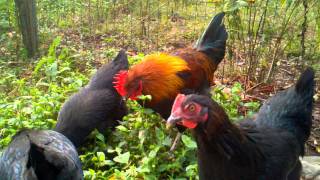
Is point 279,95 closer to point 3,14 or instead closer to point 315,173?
point 315,173

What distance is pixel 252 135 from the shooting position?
351 centimetres

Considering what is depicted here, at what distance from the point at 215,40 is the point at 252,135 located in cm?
203

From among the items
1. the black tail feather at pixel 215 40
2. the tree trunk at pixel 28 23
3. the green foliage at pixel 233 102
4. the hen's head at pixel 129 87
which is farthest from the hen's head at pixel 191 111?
the tree trunk at pixel 28 23

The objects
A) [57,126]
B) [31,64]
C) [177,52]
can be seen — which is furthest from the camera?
[31,64]

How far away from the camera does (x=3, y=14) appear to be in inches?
340

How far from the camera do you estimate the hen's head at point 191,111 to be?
117 inches

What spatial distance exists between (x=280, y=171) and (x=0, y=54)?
635 cm

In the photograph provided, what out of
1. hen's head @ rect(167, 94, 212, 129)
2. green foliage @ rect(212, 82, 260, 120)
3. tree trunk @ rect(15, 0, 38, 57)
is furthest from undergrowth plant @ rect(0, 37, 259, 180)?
tree trunk @ rect(15, 0, 38, 57)

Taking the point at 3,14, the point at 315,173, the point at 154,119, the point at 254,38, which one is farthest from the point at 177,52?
the point at 3,14

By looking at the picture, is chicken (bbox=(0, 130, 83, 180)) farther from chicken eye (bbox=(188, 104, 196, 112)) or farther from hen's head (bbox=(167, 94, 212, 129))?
chicken eye (bbox=(188, 104, 196, 112))

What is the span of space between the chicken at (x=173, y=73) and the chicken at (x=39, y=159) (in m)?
1.09

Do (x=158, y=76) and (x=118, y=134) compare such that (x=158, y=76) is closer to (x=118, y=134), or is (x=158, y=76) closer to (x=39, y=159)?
(x=118, y=134)

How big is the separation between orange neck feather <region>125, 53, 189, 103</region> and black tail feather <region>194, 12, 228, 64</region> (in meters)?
0.52

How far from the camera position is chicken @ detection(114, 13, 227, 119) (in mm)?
4637
